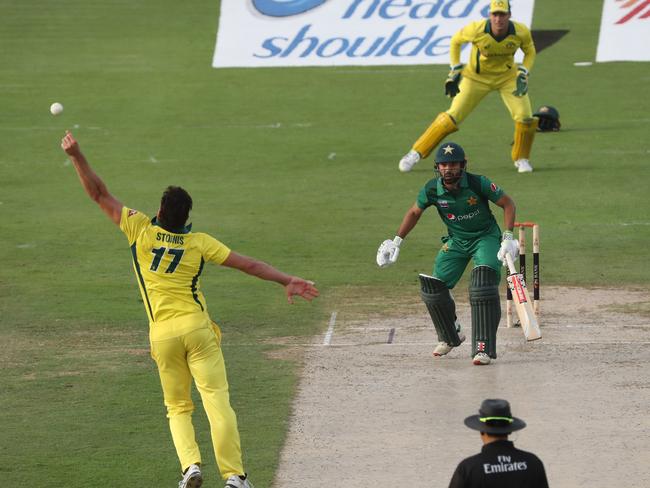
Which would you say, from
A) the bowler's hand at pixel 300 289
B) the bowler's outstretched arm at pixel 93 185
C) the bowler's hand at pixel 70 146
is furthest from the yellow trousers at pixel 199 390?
the bowler's hand at pixel 70 146

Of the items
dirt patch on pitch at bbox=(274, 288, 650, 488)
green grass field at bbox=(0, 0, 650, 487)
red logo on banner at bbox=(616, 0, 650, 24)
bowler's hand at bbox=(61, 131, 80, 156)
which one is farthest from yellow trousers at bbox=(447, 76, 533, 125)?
bowler's hand at bbox=(61, 131, 80, 156)

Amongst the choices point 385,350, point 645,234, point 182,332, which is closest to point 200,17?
point 645,234

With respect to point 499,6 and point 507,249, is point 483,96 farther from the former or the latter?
point 507,249

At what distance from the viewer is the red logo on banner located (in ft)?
93.7

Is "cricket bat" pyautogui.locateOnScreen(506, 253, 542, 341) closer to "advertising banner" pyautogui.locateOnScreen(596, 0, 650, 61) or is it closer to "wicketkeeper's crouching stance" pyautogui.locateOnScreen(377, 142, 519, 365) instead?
"wicketkeeper's crouching stance" pyautogui.locateOnScreen(377, 142, 519, 365)

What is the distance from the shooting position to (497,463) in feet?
20.6

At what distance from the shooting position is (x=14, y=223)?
755 inches

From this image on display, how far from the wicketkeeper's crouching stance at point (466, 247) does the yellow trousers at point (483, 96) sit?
335 inches

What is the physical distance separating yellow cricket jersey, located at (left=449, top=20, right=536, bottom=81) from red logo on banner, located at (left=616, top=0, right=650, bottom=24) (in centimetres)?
881

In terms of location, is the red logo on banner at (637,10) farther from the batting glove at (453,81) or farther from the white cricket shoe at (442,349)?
the white cricket shoe at (442,349)

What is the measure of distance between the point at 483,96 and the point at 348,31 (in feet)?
29.1

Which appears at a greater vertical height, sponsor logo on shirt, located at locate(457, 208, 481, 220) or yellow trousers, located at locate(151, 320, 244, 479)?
sponsor logo on shirt, located at locate(457, 208, 481, 220)

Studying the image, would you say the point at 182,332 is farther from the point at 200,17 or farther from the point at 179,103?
the point at 200,17

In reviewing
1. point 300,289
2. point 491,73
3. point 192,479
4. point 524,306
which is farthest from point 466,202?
point 491,73
